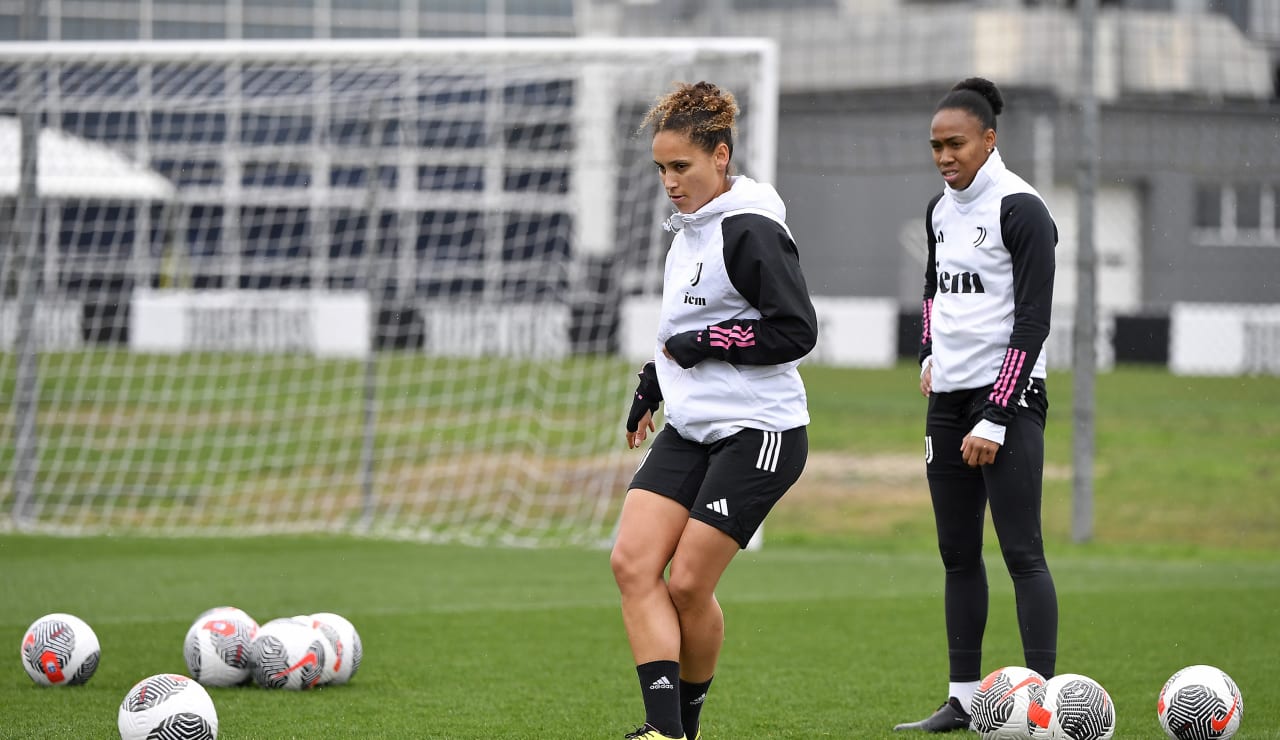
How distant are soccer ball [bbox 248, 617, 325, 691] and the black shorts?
189cm

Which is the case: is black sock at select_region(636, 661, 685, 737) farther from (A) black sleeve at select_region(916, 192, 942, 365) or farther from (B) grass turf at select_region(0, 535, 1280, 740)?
(A) black sleeve at select_region(916, 192, 942, 365)

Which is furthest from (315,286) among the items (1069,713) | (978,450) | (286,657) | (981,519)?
(1069,713)

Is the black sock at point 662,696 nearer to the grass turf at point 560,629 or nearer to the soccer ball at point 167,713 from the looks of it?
the grass turf at point 560,629

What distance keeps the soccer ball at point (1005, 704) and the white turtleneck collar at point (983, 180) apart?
1542 mm

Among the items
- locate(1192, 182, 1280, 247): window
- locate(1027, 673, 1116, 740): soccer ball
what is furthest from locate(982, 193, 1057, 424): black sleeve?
locate(1192, 182, 1280, 247): window

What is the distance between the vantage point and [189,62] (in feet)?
39.8

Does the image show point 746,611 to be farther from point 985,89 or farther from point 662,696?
point 662,696

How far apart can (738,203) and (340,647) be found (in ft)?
8.57

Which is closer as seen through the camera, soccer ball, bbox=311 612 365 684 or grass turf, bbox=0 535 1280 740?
grass turf, bbox=0 535 1280 740

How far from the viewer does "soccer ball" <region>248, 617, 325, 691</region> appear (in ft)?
20.5

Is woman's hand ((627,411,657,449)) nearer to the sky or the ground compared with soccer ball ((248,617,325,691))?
nearer to the sky

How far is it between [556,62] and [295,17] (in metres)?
27.2

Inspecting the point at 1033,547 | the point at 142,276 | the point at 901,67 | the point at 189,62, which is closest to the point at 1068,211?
the point at 901,67

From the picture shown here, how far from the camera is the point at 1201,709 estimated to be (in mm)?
5250
